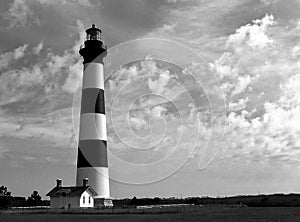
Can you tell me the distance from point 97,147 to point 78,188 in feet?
20.8

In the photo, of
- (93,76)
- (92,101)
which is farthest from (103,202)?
(93,76)

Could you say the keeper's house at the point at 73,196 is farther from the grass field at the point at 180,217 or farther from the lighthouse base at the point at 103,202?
the grass field at the point at 180,217

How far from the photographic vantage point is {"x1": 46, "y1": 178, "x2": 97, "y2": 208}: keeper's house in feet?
183

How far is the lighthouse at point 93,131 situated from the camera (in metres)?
54.1

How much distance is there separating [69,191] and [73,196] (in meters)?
1.14

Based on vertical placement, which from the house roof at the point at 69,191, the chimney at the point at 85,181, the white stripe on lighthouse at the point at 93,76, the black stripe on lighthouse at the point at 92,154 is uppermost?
the white stripe on lighthouse at the point at 93,76

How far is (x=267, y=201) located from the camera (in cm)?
8494

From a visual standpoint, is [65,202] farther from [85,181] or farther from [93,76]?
[93,76]

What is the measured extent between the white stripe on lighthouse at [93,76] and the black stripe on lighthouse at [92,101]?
0.64 metres

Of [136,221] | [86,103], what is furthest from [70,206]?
[136,221]

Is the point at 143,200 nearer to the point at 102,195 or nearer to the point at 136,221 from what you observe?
the point at 102,195

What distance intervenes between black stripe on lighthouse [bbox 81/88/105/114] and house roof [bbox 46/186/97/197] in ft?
31.3

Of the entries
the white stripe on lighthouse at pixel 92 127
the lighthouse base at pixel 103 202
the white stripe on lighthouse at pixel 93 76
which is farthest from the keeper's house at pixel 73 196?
the white stripe on lighthouse at pixel 93 76

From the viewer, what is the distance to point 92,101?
5509 centimetres
